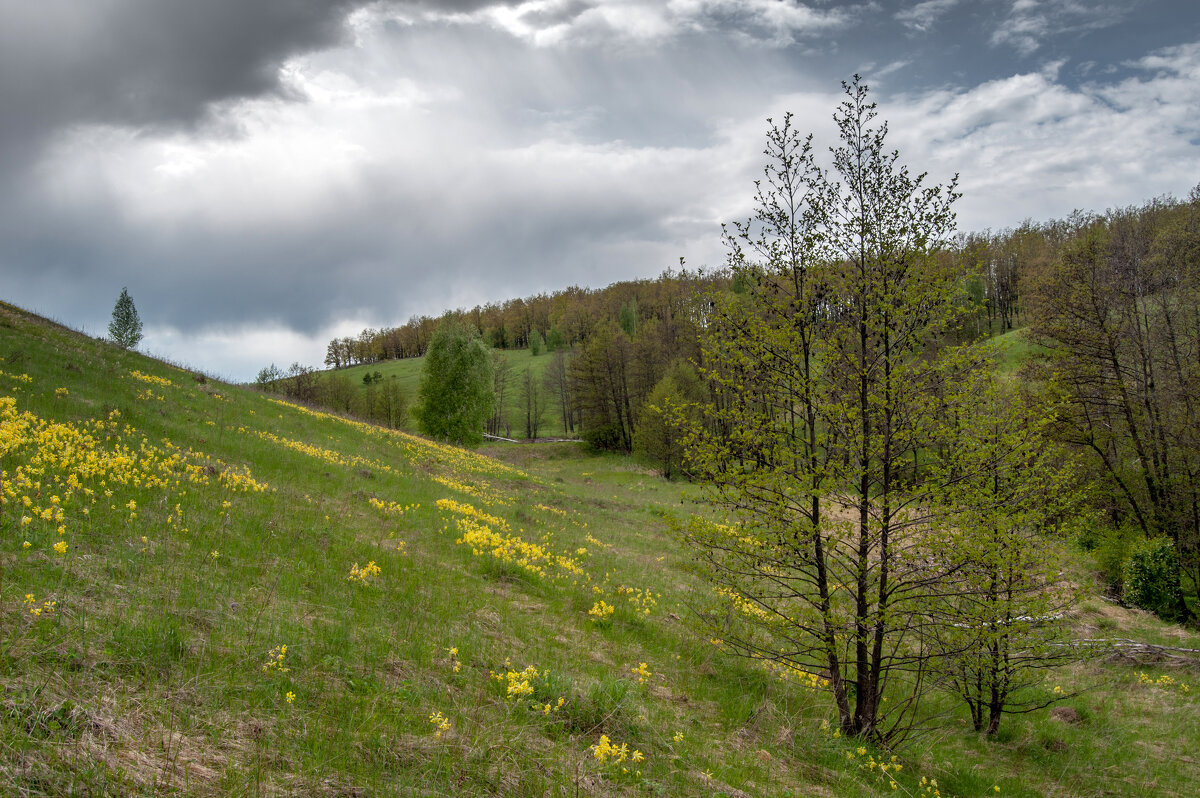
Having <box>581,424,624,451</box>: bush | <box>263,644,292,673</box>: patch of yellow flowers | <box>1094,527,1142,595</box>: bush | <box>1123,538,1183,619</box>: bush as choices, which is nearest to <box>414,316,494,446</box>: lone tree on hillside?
<box>581,424,624,451</box>: bush

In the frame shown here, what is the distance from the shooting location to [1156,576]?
18.2 meters

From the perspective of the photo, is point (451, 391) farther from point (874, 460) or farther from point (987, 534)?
point (987, 534)

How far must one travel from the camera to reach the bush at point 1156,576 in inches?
710

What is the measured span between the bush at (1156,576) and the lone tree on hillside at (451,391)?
150ft

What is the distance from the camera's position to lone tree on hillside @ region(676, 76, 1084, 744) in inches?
280

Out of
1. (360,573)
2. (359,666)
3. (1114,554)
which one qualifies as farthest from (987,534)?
(1114,554)

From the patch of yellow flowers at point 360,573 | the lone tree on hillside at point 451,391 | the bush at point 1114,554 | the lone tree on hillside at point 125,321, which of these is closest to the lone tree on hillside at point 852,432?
the patch of yellow flowers at point 360,573

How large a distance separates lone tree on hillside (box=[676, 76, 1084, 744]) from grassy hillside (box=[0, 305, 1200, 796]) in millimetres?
1293

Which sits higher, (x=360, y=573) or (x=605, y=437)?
(x=360, y=573)

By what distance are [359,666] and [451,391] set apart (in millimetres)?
48244

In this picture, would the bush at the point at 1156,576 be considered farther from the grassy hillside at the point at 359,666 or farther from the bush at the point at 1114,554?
the grassy hillside at the point at 359,666

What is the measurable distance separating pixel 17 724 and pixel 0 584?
2532 millimetres

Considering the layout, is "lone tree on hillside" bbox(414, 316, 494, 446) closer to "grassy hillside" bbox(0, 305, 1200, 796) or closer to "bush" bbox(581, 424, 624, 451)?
"bush" bbox(581, 424, 624, 451)

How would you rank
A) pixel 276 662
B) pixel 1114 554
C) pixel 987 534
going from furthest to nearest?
pixel 1114 554 < pixel 987 534 < pixel 276 662
